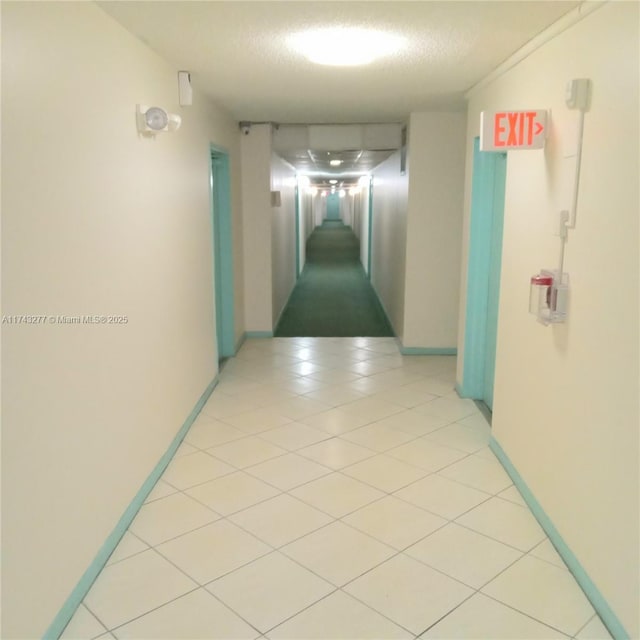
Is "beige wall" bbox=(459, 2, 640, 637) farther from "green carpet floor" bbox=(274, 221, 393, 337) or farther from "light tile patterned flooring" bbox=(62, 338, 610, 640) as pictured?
"green carpet floor" bbox=(274, 221, 393, 337)

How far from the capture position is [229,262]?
621 cm

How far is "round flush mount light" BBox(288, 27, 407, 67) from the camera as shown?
298cm

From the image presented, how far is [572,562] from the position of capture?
2.59 meters

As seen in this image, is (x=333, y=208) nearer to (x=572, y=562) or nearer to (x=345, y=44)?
(x=345, y=44)

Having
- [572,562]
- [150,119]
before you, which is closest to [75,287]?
[150,119]

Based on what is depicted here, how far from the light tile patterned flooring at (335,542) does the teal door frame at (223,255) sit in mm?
1701

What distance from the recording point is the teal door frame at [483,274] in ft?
14.9

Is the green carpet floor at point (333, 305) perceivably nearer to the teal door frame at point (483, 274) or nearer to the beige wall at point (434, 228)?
Result: the beige wall at point (434, 228)

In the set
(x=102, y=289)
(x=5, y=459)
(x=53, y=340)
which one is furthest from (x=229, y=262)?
(x=5, y=459)

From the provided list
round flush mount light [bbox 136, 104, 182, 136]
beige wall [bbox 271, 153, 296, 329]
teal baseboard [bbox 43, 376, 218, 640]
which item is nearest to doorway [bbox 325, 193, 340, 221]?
beige wall [bbox 271, 153, 296, 329]

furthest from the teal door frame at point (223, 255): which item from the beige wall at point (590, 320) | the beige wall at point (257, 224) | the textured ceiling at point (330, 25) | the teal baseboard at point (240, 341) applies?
the beige wall at point (590, 320)

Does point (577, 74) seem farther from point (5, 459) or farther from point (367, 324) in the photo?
point (367, 324)

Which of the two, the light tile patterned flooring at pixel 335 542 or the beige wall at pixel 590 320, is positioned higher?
the beige wall at pixel 590 320

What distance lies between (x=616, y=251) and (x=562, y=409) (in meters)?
0.84
